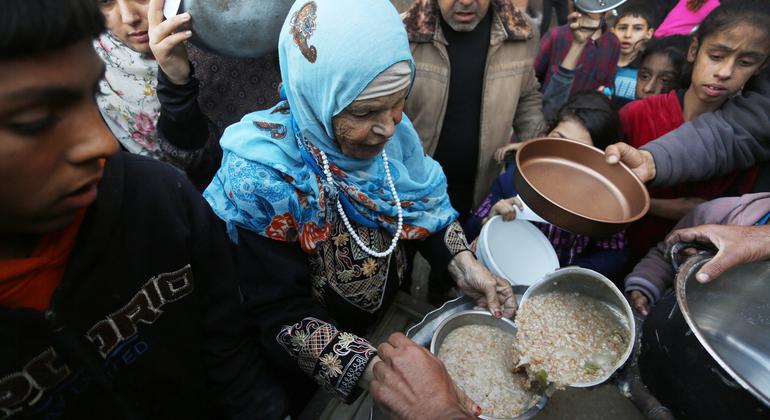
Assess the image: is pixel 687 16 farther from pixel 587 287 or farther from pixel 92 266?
pixel 92 266

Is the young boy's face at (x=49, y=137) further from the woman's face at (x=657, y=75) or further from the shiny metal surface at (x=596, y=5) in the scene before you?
the woman's face at (x=657, y=75)

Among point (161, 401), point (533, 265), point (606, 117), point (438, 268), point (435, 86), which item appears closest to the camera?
point (161, 401)

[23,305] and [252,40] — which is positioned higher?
[252,40]

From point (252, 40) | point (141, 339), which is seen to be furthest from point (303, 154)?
point (141, 339)

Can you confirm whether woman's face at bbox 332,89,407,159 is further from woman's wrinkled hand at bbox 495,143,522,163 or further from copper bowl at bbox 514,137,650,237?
woman's wrinkled hand at bbox 495,143,522,163

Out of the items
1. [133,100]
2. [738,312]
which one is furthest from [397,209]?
[133,100]

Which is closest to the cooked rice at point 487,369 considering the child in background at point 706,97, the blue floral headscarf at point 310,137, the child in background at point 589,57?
the blue floral headscarf at point 310,137

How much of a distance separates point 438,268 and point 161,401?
1.09 m

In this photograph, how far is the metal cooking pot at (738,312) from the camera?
4.27ft

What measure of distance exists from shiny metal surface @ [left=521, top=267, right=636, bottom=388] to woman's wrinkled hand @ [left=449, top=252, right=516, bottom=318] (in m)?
0.09

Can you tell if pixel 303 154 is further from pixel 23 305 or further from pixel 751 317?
pixel 751 317

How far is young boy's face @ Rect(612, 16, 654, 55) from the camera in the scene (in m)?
3.85

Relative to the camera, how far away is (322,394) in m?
1.44

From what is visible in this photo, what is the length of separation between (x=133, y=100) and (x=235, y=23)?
97 centimetres
